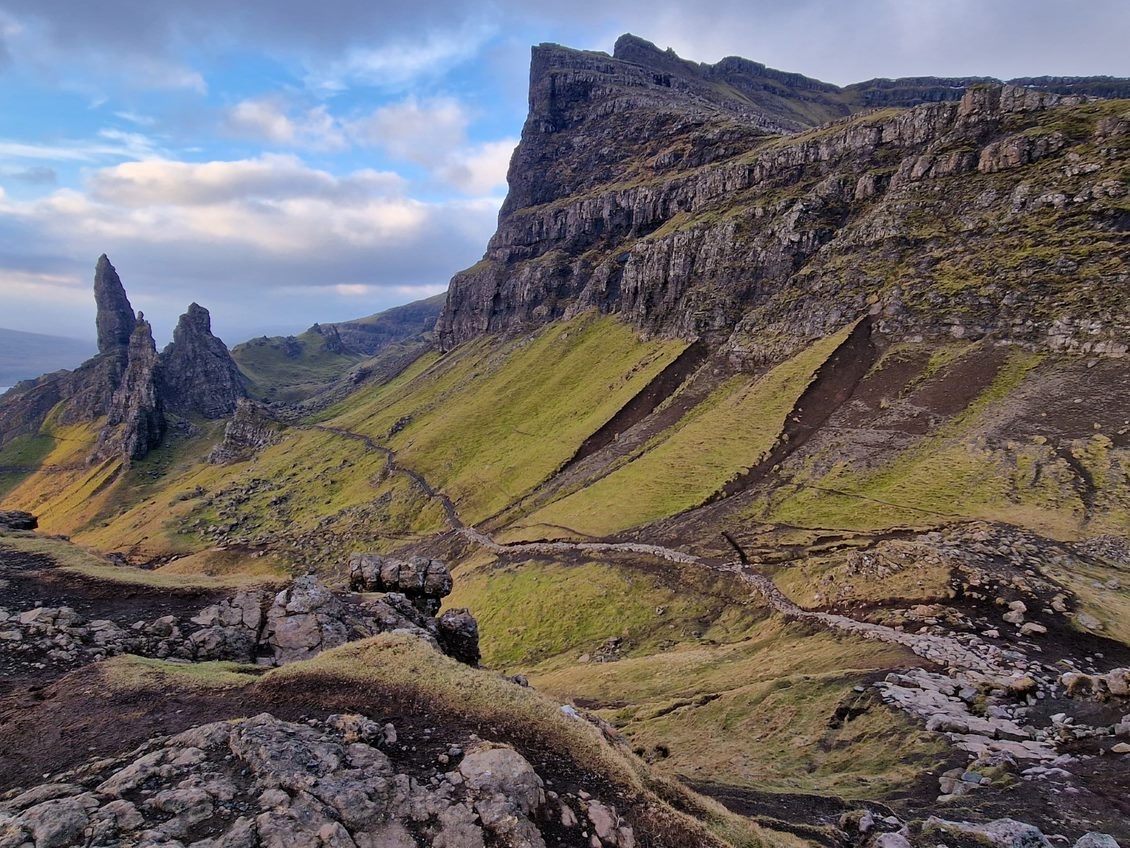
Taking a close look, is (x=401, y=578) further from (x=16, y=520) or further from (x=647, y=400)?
(x=647, y=400)

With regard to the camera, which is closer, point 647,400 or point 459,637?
point 459,637

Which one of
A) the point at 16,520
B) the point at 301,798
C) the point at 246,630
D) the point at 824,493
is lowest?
the point at 824,493

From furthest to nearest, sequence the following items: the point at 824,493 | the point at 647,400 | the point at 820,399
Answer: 1. the point at 647,400
2. the point at 820,399
3. the point at 824,493

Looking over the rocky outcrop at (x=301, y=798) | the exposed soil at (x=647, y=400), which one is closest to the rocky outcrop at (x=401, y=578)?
the rocky outcrop at (x=301, y=798)

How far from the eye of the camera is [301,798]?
536 inches

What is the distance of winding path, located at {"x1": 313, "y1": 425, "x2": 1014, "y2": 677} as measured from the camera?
2992 cm

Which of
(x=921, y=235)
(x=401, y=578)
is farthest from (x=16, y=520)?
(x=921, y=235)

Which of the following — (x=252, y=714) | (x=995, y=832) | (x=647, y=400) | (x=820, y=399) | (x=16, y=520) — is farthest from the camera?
(x=647, y=400)

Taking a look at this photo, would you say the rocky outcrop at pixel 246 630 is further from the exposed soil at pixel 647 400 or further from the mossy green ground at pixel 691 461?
the exposed soil at pixel 647 400

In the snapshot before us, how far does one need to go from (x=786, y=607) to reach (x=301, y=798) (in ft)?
136

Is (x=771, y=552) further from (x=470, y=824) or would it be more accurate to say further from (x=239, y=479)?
(x=239, y=479)

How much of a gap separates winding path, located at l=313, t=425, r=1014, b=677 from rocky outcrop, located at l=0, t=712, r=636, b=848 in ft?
83.0

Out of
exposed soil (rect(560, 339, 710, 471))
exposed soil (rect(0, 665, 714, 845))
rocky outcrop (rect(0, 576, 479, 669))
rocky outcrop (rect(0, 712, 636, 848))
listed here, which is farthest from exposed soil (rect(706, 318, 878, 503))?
rocky outcrop (rect(0, 712, 636, 848))

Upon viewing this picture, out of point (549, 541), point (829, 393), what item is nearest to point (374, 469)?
point (549, 541)
